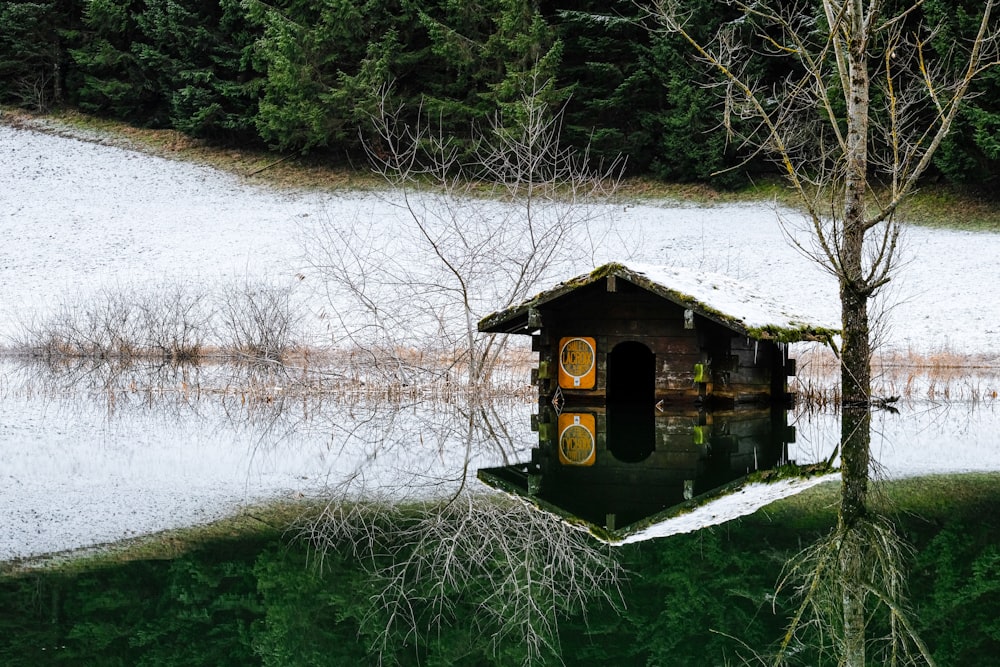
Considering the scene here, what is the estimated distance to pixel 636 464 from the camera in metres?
9.23

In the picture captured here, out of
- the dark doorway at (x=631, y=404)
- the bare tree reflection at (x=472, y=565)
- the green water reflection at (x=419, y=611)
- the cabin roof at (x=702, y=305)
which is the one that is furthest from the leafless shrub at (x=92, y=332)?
the green water reflection at (x=419, y=611)

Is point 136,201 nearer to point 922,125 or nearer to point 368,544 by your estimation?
point 922,125

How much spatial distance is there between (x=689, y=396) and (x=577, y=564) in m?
9.66

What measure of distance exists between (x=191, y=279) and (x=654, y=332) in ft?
62.8

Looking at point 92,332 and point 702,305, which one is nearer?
point 702,305

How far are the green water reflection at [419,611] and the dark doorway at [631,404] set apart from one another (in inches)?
165

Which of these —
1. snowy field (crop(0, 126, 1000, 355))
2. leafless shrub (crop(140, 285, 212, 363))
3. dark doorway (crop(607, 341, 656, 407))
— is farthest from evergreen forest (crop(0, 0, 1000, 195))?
dark doorway (crop(607, 341, 656, 407))

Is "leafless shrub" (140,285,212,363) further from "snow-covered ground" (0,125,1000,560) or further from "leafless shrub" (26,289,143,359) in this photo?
"snow-covered ground" (0,125,1000,560)

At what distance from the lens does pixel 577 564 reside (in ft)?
17.8

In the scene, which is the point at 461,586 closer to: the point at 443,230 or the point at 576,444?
the point at 576,444

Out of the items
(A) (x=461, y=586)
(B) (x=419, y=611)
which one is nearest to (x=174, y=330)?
(A) (x=461, y=586)

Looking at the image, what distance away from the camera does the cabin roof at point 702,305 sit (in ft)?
43.8

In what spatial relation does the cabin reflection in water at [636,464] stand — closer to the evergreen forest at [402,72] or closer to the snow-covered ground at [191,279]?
the snow-covered ground at [191,279]

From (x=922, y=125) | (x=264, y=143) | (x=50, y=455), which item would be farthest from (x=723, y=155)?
(x=50, y=455)
